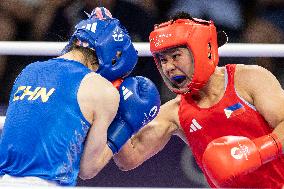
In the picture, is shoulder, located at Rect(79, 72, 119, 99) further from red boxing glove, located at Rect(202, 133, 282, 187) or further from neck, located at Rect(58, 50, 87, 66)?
red boxing glove, located at Rect(202, 133, 282, 187)

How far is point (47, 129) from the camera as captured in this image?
1778 mm

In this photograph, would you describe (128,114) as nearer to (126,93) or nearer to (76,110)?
(126,93)

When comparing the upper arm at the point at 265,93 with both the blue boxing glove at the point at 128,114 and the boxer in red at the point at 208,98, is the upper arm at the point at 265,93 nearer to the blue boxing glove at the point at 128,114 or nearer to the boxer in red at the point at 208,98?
the boxer in red at the point at 208,98

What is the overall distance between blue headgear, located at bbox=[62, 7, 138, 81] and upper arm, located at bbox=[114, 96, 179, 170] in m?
Answer: 0.33

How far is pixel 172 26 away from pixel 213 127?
421mm

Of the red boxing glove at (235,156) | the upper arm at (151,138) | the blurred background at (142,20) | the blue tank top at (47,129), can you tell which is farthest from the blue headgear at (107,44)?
the blurred background at (142,20)

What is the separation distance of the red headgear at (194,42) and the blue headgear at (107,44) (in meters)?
0.12

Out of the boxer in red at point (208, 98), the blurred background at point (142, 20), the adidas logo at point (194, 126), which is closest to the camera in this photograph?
the boxer in red at point (208, 98)

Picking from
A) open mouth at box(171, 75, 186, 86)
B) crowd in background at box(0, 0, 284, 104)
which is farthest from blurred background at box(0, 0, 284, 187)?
open mouth at box(171, 75, 186, 86)

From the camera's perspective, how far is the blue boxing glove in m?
1.96

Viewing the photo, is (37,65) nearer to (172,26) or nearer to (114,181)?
(172,26)

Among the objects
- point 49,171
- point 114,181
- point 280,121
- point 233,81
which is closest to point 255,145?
point 280,121

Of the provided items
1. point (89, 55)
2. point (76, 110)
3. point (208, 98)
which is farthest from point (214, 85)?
point (76, 110)

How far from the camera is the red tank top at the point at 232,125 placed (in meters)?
2.11
